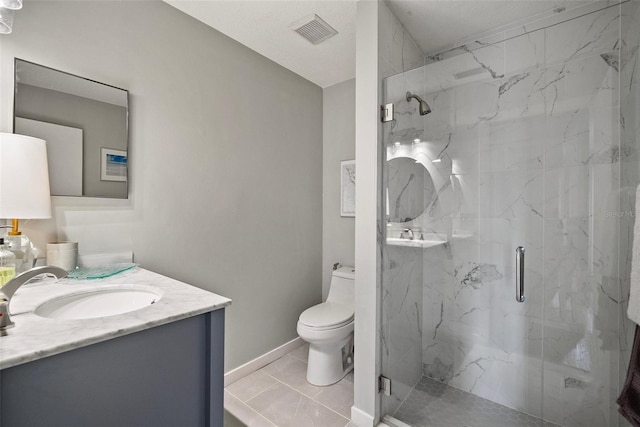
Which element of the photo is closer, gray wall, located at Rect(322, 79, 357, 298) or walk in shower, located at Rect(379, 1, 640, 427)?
walk in shower, located at Rect(379, 1, 640, 427)

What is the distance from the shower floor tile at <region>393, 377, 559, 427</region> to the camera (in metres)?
1.71

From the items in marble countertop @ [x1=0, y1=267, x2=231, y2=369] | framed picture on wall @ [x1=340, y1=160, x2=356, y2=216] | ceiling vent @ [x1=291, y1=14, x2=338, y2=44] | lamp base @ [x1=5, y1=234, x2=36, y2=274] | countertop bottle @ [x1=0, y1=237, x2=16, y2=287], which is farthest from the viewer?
framed picture on wall @ [x1=340, y1=160, x2=356, y2=216]

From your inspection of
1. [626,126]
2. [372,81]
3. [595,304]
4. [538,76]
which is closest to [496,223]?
[595,304]

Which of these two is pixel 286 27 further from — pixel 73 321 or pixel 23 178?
pixel 73 321

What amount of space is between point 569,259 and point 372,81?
1.50 metres

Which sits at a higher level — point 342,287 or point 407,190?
point 407,190

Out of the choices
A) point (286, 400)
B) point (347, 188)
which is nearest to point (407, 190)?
point (347, 188)

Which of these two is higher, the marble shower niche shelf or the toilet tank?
the marble shower niche shelf

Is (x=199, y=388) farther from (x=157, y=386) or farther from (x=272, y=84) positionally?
(x=272, y=84)

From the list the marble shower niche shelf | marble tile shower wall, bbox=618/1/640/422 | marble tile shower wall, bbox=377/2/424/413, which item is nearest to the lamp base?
marble tile shower wall, bbox=377/2/424/413

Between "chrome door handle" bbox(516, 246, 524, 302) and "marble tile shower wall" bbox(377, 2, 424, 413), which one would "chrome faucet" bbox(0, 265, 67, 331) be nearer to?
"marble tile shower wall" bbox(377, 2, 424, 413)

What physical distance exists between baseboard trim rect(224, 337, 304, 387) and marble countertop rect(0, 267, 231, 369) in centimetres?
117

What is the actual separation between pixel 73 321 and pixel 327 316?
61.1 inches

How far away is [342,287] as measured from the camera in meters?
2.46
